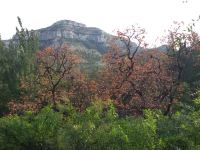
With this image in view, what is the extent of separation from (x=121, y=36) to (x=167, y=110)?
6029mm

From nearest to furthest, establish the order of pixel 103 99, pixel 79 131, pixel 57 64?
pixel 79 131 < pixel 103 99 < pixel 57 64

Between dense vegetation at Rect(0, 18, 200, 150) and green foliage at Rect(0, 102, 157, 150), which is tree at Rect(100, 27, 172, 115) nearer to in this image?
dense vegetation at Rect(0, 18, 200, 150)

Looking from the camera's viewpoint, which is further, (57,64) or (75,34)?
(75,34)

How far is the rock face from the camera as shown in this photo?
130 m

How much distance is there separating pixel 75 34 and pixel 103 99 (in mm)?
113570

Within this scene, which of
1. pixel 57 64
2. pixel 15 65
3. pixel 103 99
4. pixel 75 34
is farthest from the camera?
pixel 75 34

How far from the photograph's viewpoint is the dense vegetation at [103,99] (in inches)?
566

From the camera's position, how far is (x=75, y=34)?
13688cm

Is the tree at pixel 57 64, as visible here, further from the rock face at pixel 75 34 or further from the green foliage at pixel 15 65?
the rock face at pixel 75 34

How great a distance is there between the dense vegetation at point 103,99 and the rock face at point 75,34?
92165 mm

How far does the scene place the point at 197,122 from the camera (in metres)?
13.7

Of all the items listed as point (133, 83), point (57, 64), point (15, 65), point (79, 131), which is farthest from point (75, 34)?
point (79, 131)

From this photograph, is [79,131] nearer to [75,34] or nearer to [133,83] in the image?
[133,83]

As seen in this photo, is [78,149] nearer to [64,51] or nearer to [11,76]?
[64,51]
